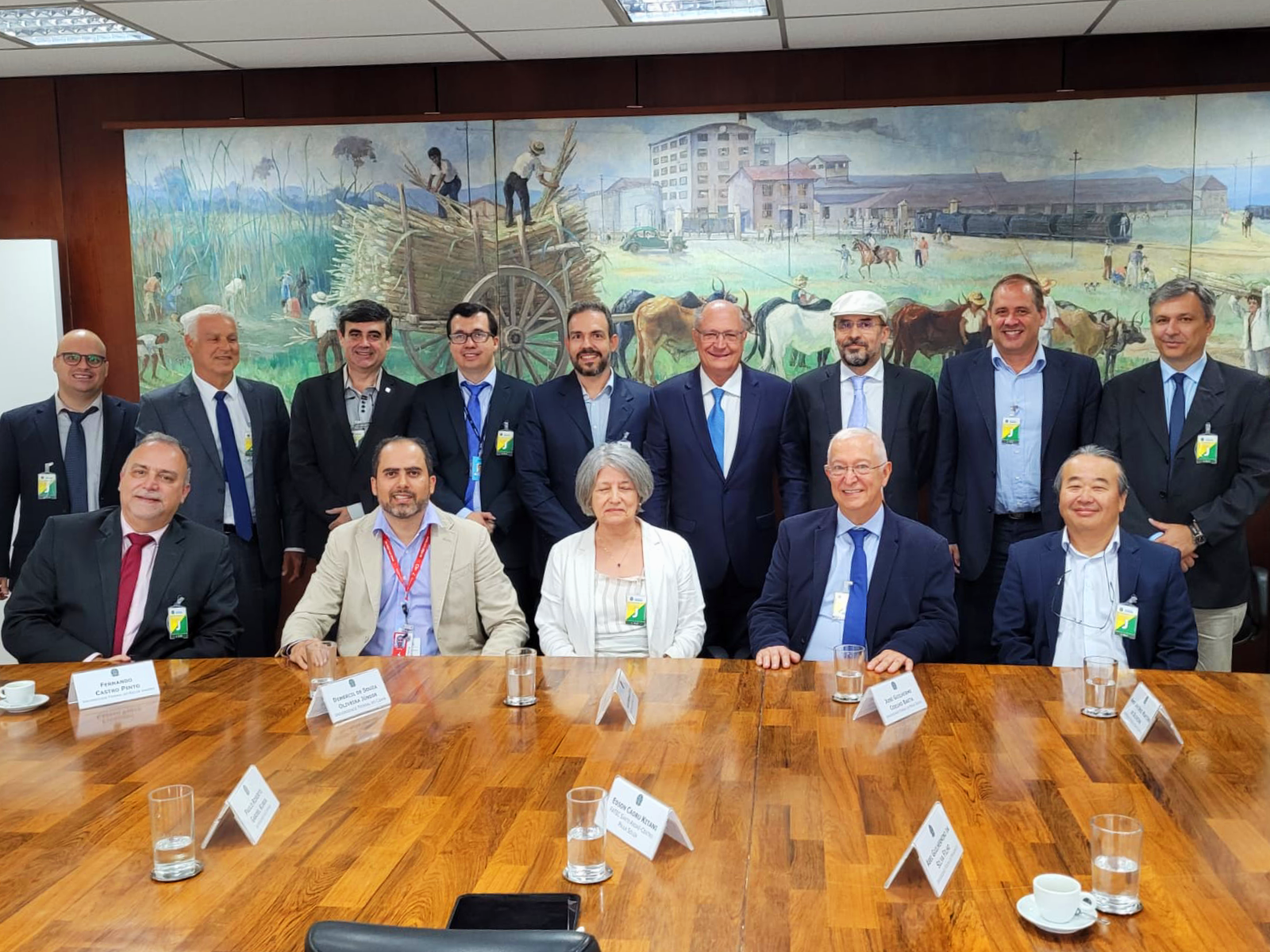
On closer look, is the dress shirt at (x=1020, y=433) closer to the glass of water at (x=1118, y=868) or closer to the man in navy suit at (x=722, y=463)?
the man in navy suit at (x=722, y=463)

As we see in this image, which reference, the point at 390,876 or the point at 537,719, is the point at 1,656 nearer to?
the point at 537,719

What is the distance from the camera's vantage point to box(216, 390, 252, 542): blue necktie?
17.5ft

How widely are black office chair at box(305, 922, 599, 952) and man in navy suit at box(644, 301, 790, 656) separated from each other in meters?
3.44

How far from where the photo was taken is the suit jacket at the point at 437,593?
4.09m

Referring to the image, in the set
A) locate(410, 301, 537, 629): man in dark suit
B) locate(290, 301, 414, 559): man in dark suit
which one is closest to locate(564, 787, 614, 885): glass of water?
locate(410, 301, 537, 629): man in dark suit

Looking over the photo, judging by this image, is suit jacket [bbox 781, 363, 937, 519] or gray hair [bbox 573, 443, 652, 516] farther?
suit jacket [bbox 781, 363, 937, 519]

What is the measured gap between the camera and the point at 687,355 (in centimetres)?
628

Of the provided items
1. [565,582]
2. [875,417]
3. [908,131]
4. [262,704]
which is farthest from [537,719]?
[908,131]

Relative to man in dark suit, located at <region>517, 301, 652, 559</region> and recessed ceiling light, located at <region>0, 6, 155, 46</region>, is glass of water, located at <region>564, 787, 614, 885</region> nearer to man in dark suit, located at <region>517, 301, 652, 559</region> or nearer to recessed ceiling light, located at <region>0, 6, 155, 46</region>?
man in dark suit, located at <region>517, 301, 652, 559</region>

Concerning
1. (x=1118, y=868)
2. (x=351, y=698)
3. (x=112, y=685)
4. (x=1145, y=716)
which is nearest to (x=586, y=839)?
(x=1118, y=868)

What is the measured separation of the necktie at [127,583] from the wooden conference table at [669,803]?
0.46 metres

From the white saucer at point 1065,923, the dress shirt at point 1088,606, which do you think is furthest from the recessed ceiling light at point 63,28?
the white saucer at point 1065,923

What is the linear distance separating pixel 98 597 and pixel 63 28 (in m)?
2.98

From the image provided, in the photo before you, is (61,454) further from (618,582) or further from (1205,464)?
(1205,464)
